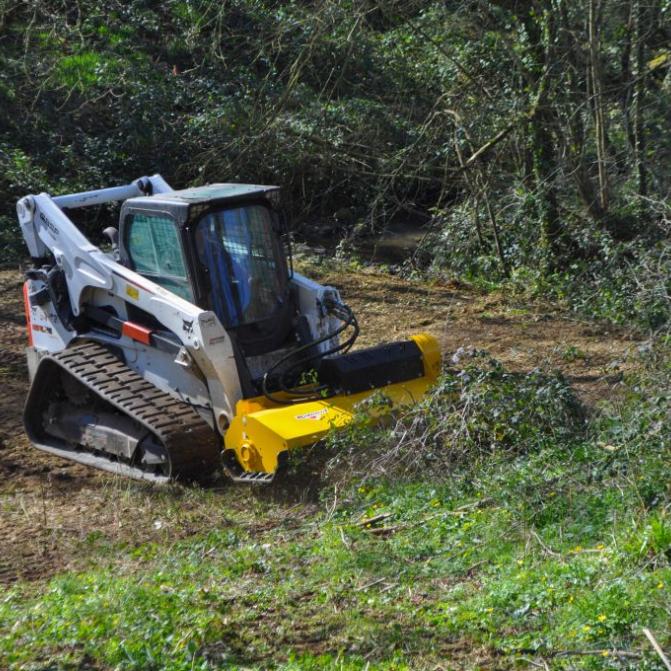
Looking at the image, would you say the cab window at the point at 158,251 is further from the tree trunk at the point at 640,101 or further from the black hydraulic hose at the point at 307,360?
the tree trunk at the point at 640,101

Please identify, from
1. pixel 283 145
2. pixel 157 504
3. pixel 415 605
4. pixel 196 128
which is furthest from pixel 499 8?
pixel 415 605

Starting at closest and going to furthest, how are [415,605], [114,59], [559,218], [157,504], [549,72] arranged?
[415,605] < [157,504] < [549,72] < [559,218] < [114,59]

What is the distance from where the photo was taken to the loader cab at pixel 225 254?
7.79 meters

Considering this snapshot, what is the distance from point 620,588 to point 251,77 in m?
14.4

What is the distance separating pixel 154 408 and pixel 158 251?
119cm

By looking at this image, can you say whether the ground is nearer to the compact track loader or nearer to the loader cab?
the compact track loader

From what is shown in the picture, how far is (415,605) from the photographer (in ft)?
17.2

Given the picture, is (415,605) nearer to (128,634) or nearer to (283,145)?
(128,634)

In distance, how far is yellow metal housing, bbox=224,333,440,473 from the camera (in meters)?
7.12

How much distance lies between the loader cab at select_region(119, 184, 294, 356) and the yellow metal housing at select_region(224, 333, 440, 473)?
734mm

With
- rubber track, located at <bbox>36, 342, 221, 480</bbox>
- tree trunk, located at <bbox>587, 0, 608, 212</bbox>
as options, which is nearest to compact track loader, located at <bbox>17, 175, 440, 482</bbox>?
rubber track, located at <bbox>36, 342, 221, 480</bbox>

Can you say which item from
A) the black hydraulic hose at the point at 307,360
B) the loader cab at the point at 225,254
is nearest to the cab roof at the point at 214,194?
the loader cab at the point at 225,254

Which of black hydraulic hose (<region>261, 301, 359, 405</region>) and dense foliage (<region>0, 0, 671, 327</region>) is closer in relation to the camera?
black hydraulic hose (<region>261, 301, 359, 405</region>)

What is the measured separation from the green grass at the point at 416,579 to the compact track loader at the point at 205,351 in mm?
702
